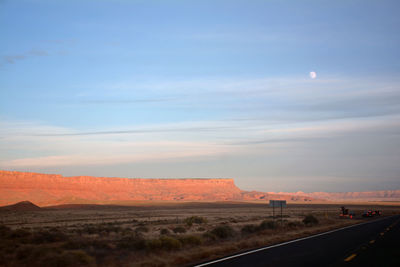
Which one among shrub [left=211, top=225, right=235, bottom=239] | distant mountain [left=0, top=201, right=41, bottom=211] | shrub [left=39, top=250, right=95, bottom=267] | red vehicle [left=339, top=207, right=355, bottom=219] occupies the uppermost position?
shrub [left=39, top=250, right=95, bottom=267]

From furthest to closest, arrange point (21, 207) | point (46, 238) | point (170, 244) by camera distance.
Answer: point (21, 207) → point (46, 238) → point (170, 244)

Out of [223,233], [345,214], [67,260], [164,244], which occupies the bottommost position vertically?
[345,214]

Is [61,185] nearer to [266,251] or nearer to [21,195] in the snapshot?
[21,195]

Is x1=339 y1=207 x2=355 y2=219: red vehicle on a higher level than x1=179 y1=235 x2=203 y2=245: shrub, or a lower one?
lower

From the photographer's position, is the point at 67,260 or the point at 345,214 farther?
the point at 345,214

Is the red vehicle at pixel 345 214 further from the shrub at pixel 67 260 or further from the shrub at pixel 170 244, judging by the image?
the shrub at pixel 67 260

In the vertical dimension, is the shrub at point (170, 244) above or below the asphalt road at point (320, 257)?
Result: below

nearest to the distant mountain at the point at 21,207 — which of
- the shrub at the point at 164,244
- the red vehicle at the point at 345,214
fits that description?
the red vehicle at the point at 345,214

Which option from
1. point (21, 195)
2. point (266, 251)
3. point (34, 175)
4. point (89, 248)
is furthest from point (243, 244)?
point (34, 175)

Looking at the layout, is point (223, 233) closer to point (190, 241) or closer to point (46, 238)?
point (190, 241)

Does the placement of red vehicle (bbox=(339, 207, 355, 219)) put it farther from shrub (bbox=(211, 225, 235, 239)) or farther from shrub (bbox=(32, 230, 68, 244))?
shrub (bbox=(32, 230, 68, 244))

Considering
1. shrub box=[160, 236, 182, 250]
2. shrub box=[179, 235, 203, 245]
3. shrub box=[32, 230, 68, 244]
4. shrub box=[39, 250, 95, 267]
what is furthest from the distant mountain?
shrub box=[39, 250, 95, 267]

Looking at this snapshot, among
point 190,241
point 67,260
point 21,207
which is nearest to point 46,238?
point 190,241

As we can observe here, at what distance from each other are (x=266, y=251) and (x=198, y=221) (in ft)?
93.4
